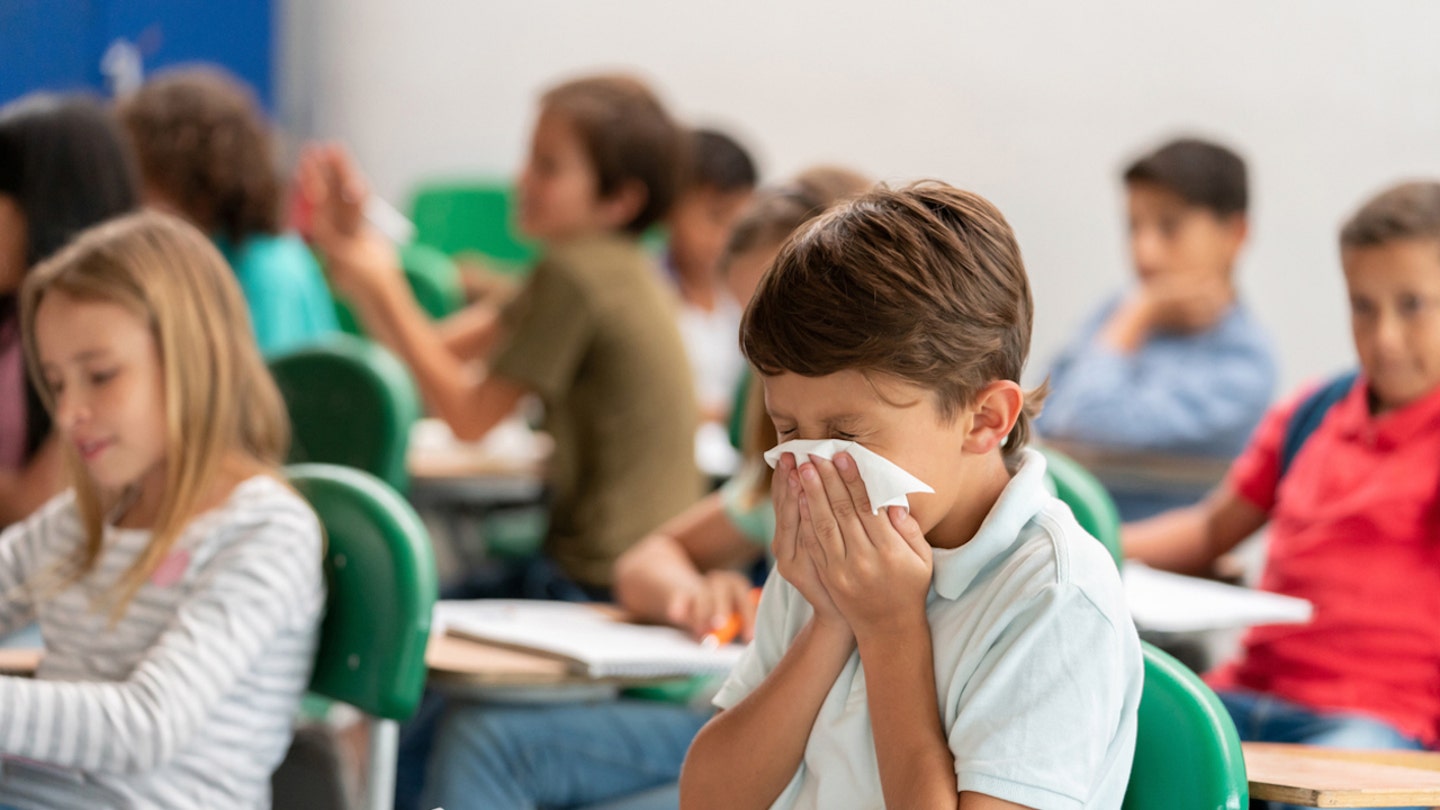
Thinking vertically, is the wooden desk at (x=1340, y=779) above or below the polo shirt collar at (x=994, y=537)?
below

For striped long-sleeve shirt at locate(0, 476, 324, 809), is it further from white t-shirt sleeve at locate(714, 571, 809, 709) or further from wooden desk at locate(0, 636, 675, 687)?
white t-shirt sleeve at locate(714, 571, 809, 709)

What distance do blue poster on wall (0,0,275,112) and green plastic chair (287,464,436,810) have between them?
3.05m

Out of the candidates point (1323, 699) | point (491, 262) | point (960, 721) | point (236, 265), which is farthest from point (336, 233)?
point (491, 262)

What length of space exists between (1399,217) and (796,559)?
108cm

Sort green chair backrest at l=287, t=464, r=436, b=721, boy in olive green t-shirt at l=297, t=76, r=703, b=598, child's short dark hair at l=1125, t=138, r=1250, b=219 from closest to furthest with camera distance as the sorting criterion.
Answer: green chair backrest at l=287, t=464, r=436, b=721
boy in olive green t-shirt at l=297, t=76, r=703, b=598
child's short dark hair at l=1125, t=138, r=1250, b=219

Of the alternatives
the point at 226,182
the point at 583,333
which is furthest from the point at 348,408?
the point at 226,182

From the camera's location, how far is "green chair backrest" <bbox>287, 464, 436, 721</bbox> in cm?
147

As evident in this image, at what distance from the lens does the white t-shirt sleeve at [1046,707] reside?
929mm

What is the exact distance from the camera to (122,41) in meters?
4.79

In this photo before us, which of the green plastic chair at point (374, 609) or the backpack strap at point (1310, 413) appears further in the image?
the backpack strap at point (1310, 413)

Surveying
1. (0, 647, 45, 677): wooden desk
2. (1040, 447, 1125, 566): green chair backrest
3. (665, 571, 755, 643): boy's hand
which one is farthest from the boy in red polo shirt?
(0, 647, 45, 677): wooden desk

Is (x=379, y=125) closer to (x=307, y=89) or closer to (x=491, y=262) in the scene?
(x=307, y=89)

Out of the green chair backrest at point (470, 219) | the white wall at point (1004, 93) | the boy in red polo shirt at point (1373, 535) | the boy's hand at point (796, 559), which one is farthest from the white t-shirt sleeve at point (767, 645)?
the green chair backrest at point (470, 219)

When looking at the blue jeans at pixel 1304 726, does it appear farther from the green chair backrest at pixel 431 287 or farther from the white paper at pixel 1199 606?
the green chair backrest at pixel 431 287
